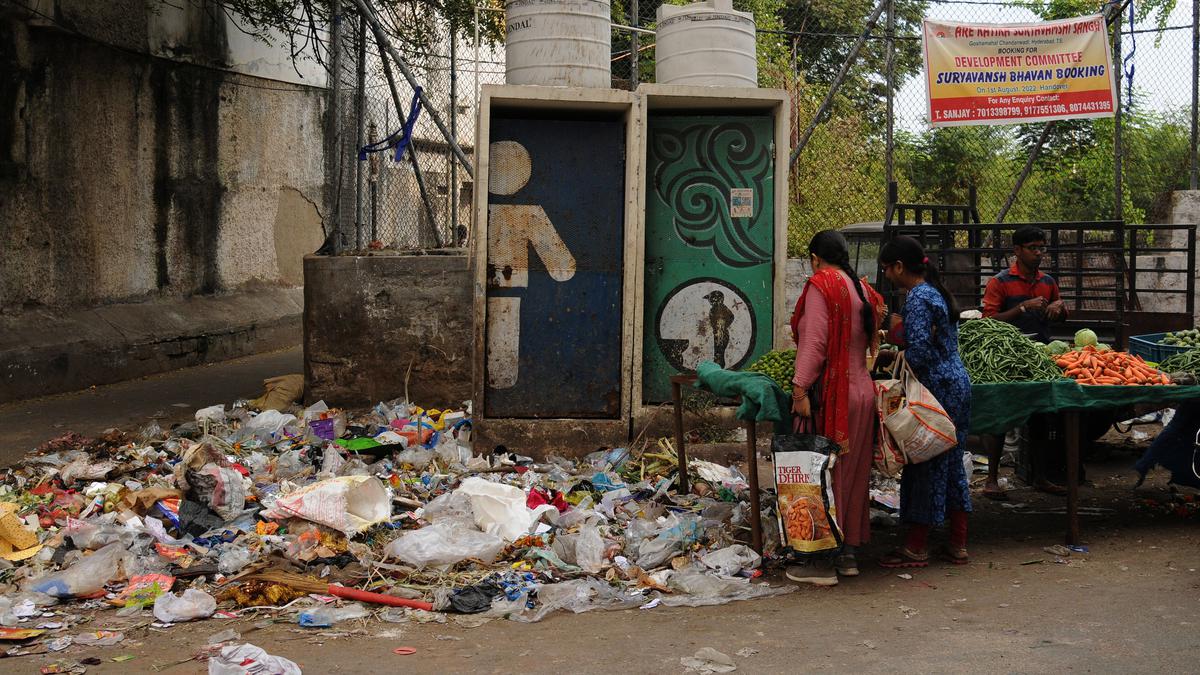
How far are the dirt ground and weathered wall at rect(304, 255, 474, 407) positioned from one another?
4.00m

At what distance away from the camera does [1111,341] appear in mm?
8367

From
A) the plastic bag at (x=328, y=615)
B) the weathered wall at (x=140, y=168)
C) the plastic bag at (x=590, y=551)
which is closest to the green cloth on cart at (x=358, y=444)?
the plastic bag at (x=590, y=551)

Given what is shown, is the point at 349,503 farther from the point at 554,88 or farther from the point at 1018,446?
the point at 1018,446

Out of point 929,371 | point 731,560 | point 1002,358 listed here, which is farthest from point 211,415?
point 1002,358

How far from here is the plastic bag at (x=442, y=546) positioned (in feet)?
17.1

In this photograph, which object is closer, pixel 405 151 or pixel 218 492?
pixel 218 492

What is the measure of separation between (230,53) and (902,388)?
936 cm

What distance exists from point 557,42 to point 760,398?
10.0ft

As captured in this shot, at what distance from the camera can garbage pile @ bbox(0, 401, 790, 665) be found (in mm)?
4836

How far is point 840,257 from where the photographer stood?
Result: 5.12 m

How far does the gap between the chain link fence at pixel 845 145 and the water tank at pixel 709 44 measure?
6.81ft

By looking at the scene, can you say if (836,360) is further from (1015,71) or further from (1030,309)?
(1015,71)

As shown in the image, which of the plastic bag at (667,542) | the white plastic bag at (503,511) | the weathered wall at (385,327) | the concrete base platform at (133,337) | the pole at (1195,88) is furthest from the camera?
the pole at (1195,88)

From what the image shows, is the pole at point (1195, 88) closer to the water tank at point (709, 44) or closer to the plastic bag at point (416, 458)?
the water tank at point (709, 44)
